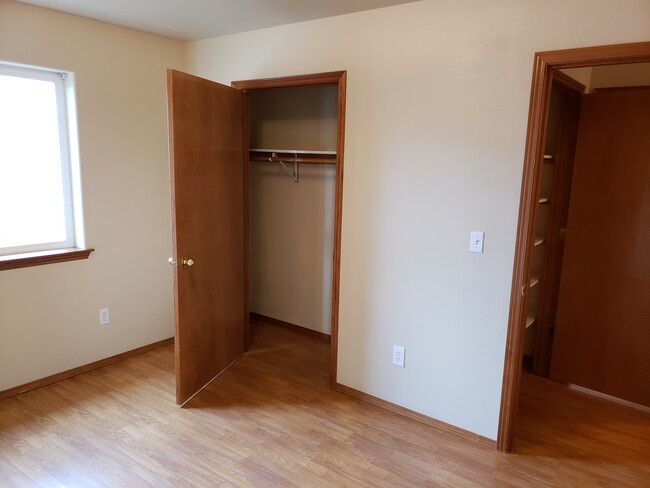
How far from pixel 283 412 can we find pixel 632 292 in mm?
2326

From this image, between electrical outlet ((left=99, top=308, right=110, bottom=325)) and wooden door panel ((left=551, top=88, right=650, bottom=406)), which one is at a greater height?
wooden door panel ((left=551, top=88, right=650, bottom=406))

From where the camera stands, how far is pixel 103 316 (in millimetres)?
3260

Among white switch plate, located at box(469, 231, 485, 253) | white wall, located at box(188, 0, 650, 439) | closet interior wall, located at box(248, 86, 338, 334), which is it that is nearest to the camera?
white wall, located at box(188, 0, 650, 439)

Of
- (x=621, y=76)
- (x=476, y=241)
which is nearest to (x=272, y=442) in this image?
(x=476, y=241)

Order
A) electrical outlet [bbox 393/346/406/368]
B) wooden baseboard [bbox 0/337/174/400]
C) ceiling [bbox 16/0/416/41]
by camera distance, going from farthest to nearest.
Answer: wooden baseboard [bbox 0/337/174/400] < electrical outlet [bbox 393/346/406/368] < ceiling [bbox 16/0/416/41]

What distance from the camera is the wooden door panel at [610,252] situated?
280 centimetres

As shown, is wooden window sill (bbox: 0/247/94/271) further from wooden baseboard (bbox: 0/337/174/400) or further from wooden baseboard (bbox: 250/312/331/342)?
wooden baseboard (bbox: 250/312/331/342)

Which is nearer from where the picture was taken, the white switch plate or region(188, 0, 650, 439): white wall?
region(188, 0, 650, 439): white wall

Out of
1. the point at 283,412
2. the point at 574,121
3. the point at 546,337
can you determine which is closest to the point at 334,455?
the point at 283,412

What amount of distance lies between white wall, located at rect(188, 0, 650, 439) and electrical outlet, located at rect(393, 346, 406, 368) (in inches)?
1.7

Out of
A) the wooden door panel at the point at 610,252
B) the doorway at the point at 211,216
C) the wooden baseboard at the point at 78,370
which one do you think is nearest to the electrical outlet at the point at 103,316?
the wooden baseboard at the point at 78,370

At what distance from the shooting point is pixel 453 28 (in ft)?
7.59

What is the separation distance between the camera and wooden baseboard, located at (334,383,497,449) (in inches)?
99.0

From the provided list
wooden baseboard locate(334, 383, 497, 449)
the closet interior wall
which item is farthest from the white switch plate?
the closet interior wall
